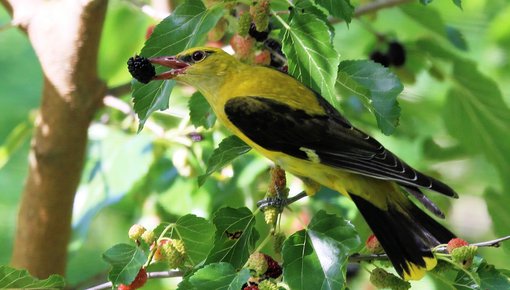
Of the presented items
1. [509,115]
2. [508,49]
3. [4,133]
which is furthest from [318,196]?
[4,133]

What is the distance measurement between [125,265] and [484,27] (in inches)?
136

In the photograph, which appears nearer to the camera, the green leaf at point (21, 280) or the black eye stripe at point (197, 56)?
the green leaf at point (21, 280)

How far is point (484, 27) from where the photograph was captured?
5.20 m

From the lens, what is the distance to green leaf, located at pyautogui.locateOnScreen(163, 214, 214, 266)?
93.2 inches

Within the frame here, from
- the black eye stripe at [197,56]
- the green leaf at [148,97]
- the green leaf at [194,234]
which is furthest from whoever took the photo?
the black eye stripe at [197,56]

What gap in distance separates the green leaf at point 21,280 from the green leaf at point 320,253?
20.9 inches

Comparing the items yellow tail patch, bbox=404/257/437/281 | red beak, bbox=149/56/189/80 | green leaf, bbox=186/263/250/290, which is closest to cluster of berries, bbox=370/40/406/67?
red beak, bbox=149/56/189/80

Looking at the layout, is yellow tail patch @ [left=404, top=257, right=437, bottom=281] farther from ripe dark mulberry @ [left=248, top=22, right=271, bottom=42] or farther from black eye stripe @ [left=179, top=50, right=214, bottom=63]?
black eye stripe @ [left=179, top=50, right=214, bottom=63]

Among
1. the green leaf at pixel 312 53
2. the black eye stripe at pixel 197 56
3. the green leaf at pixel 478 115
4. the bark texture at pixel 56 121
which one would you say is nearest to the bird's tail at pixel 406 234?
the green leaf at pixel 312 53

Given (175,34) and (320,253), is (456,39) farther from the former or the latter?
(320,253)

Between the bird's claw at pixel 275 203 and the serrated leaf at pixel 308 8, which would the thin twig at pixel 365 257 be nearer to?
the bird's claw at pixel 275 203

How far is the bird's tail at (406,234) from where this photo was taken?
7.72ft

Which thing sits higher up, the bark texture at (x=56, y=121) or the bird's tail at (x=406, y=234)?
the bird's tail at (x=406, y=234)

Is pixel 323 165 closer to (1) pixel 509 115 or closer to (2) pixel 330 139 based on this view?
(2) pixel 330 139
